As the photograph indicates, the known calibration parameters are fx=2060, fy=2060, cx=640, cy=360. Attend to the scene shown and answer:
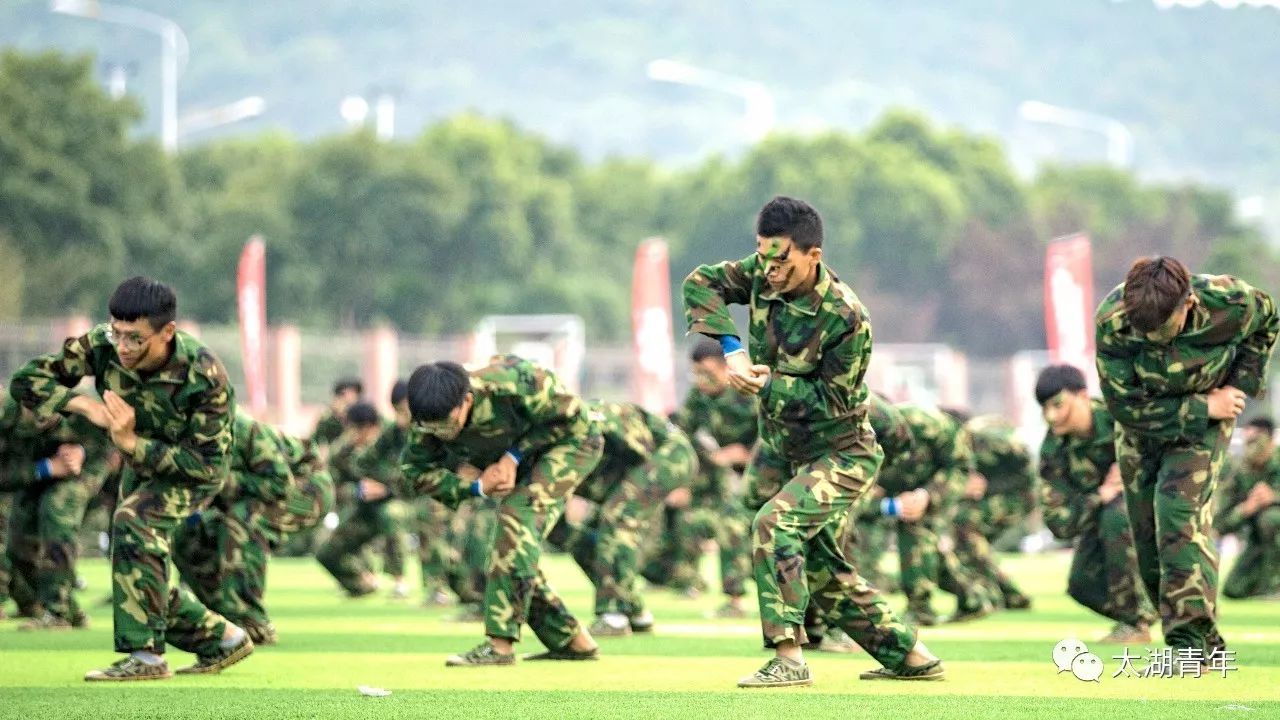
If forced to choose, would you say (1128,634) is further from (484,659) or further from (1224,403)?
(484,659)

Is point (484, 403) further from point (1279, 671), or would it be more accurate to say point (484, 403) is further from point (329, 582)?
point (329, 582)

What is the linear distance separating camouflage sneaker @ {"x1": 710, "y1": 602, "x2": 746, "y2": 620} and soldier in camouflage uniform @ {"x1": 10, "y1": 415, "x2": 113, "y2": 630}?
492 centimetres

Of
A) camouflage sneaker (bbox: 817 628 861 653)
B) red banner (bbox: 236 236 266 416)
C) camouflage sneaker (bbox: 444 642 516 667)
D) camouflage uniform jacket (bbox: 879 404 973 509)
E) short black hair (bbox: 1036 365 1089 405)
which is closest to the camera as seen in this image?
camouflage sneaker (bbox: 444 642 516 667)

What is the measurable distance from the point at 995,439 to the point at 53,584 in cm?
757

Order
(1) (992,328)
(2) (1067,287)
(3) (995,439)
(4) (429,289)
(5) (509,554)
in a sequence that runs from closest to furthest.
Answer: (5) (509,554), (3) (995,439), (2) (1067,287), (4) (429,289), (1) (992,328)

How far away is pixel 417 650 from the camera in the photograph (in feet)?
42.5

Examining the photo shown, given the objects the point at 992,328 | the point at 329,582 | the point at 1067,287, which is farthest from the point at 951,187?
the point at 329,582

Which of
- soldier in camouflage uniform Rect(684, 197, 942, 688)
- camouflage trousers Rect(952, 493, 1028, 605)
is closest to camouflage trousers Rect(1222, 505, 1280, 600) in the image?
camouflage trousers Rect(952, 493, 1028, 605)

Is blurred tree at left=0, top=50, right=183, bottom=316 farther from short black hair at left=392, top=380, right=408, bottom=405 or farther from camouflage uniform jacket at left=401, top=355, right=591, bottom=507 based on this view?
camouflage uniform jacket at left=401, top=355, right=591, bottom=507

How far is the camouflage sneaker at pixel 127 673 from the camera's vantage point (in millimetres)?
10477

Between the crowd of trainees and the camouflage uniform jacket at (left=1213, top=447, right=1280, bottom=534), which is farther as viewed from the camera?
the camouflage uniform jacket at (left=1213, top=447, right=1280, bottom=534)

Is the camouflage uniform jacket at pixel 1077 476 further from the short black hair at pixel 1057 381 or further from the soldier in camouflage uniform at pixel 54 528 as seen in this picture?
the soldier in camouflage uniform at pixel 54 528

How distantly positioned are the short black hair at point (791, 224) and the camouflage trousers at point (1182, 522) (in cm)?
218

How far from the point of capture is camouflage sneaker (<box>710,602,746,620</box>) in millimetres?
16328
